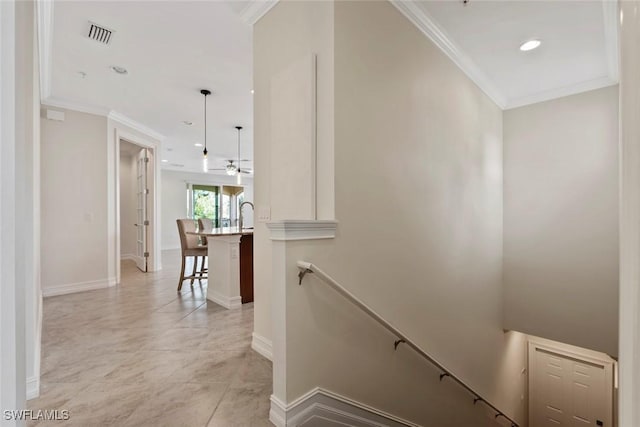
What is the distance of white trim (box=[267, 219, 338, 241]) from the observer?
1.67 meters

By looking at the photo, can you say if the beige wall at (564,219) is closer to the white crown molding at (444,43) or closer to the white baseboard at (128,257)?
the white crown molding at (444,43)

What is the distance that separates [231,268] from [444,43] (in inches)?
138

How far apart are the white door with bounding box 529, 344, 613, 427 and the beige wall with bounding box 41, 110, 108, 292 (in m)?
7.88

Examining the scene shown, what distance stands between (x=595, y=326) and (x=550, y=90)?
11.2 feet

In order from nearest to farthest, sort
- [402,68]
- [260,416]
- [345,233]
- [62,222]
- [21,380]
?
1. [21,380]
2. [260,416]
3. [345,233]
4. [402,68]
5. [62,222]

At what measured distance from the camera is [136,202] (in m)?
6.90

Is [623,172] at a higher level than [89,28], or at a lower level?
lower

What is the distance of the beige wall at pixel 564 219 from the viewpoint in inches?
150

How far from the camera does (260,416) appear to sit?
1.69 metres

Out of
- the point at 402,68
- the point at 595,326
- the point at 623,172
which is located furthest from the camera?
the point at 595,326

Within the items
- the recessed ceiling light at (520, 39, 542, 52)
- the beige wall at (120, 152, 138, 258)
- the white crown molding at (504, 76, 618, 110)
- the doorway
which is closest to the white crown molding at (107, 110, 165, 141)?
the doorway

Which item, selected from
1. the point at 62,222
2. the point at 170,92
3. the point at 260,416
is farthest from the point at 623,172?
the point at 62,222

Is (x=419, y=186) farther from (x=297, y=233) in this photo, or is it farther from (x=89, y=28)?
(x=89, y=28)
